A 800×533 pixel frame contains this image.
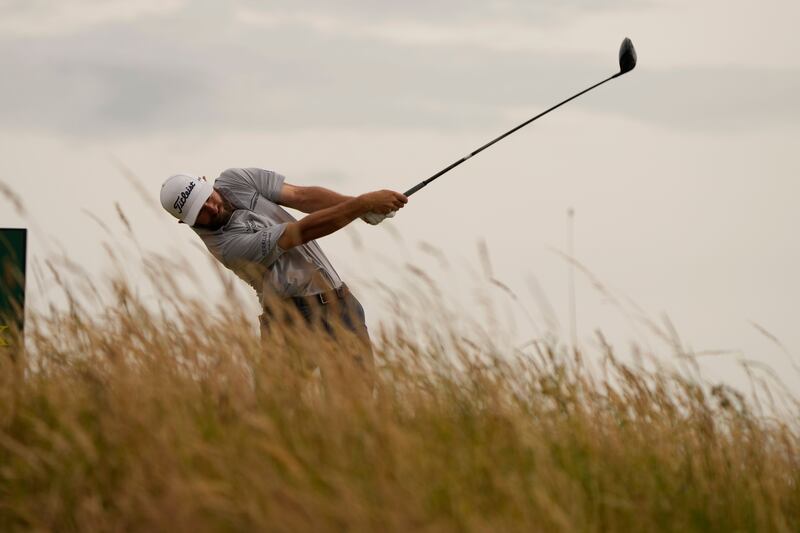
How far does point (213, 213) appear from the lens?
24.0 ft

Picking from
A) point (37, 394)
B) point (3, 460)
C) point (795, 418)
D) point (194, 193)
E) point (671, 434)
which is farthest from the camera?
point (194, 193)

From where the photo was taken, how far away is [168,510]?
13.5 ft

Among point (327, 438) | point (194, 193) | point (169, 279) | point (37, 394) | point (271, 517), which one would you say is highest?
point (194, 193)

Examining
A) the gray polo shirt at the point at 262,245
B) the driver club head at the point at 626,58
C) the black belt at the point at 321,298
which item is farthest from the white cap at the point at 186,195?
the driver club head at the point at 626,58

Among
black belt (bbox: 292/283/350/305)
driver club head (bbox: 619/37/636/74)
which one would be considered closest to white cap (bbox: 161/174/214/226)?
black belt (bbox: 292/283/350/305)

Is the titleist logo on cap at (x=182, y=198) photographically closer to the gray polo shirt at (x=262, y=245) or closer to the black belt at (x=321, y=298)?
the gray polo shirt at (x=262, y=245)

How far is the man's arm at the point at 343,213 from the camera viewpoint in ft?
22.6

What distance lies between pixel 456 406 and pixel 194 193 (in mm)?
2468

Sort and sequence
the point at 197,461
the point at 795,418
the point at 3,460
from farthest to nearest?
the point at 795,418 → the point at 3,460 → the point at 197,461

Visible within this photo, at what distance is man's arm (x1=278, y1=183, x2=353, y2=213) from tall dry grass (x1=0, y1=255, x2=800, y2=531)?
1635 mm

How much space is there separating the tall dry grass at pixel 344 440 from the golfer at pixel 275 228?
3.48 ft

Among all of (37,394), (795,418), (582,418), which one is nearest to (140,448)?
(37,394)

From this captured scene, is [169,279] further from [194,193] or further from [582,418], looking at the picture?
[582,418]

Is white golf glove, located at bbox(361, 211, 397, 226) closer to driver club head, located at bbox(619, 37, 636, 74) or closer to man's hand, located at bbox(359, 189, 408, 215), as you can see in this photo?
man's hand, located at bbox(359, 189, 408, 215)
